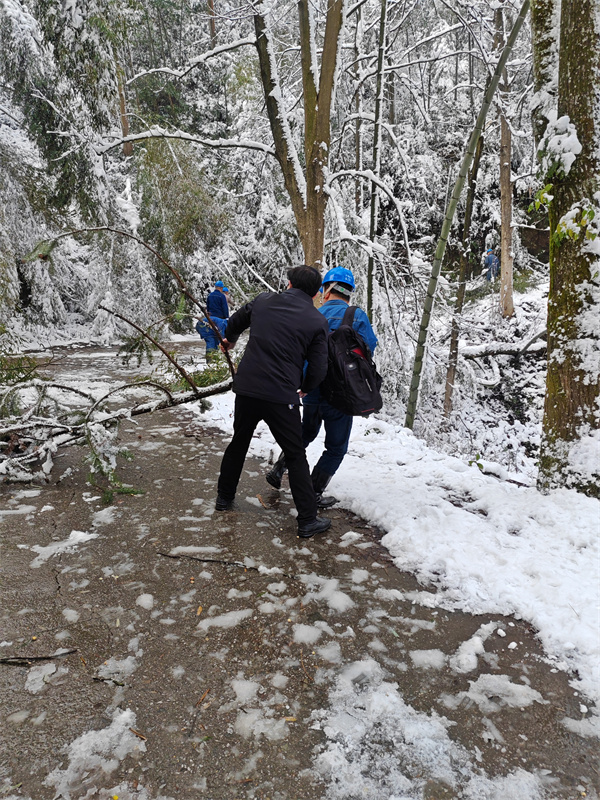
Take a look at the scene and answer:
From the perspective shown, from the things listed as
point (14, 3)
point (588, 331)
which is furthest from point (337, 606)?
point (14, 3)

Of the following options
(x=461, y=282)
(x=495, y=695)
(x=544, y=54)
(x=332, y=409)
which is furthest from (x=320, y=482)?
(x=461, y=282)

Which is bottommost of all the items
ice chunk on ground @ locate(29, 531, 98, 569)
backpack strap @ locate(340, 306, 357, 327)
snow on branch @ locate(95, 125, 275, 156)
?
ice chunk on ground @ locate(29, 531, 98, 569)

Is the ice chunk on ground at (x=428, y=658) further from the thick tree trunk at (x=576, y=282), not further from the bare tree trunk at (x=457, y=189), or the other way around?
the bare tree trunk at (x=457, y=189)

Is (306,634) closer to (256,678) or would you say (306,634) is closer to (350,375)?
(256,678)

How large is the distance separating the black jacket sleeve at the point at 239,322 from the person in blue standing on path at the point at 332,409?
2.11 ft

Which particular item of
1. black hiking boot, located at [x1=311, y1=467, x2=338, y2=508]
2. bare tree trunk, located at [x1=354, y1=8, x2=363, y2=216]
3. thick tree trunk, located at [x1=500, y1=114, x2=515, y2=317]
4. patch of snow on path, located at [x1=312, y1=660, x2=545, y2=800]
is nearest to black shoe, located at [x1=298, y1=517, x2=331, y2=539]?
black hiking boot, located at [x1=311, y1=467, x2=338, y2=508]

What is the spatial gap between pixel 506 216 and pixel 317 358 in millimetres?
12970

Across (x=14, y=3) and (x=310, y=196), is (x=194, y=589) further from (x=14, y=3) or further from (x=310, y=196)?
(x=14, y=3)

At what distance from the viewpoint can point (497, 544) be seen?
314 centimetres

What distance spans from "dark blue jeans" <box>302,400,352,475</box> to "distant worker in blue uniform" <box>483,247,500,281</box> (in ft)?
53.6

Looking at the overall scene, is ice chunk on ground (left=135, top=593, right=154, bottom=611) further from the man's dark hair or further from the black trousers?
the man's dark hair

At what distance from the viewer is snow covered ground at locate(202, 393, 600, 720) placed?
2.43 m

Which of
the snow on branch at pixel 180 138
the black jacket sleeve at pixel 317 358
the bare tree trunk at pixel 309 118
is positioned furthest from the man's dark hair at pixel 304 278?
the snow on branch at pixel 180 138

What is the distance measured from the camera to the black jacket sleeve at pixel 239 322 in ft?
11.4
